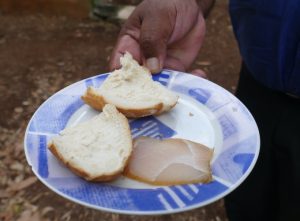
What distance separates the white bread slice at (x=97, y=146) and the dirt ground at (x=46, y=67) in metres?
0.89

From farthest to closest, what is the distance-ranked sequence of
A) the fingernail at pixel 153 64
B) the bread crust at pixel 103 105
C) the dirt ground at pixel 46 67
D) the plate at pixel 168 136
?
the dirt ground at pixel 46 67 → the fingernail at pixel 153 64 → the bread crust at pixel 103 105 → the plate at pixel 168 136

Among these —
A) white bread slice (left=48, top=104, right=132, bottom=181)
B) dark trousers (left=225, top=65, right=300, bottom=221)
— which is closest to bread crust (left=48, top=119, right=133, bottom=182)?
white bread slice (left=48, top=104, right=132, bottom=181)

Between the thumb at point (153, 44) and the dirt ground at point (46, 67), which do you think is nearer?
the thumb at point (153, 44)

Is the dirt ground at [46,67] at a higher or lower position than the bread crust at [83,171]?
lower

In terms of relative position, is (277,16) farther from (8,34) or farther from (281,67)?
(8,34)

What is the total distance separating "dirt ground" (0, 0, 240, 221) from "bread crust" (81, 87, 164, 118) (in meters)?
0.84

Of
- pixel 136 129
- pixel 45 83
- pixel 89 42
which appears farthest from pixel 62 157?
pixel 89 42

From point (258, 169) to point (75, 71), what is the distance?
1.81m

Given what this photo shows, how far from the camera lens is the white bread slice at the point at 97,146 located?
1.01 m

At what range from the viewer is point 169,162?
1086 millimetres

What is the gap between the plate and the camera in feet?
3.09

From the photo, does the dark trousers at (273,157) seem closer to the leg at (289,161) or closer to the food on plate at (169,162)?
→ the leg at (289,161)

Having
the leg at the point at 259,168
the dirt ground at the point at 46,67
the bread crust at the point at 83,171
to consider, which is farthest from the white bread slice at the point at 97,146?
the dirt ground at the point at 46,67

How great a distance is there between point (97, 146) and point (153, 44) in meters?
0.44
